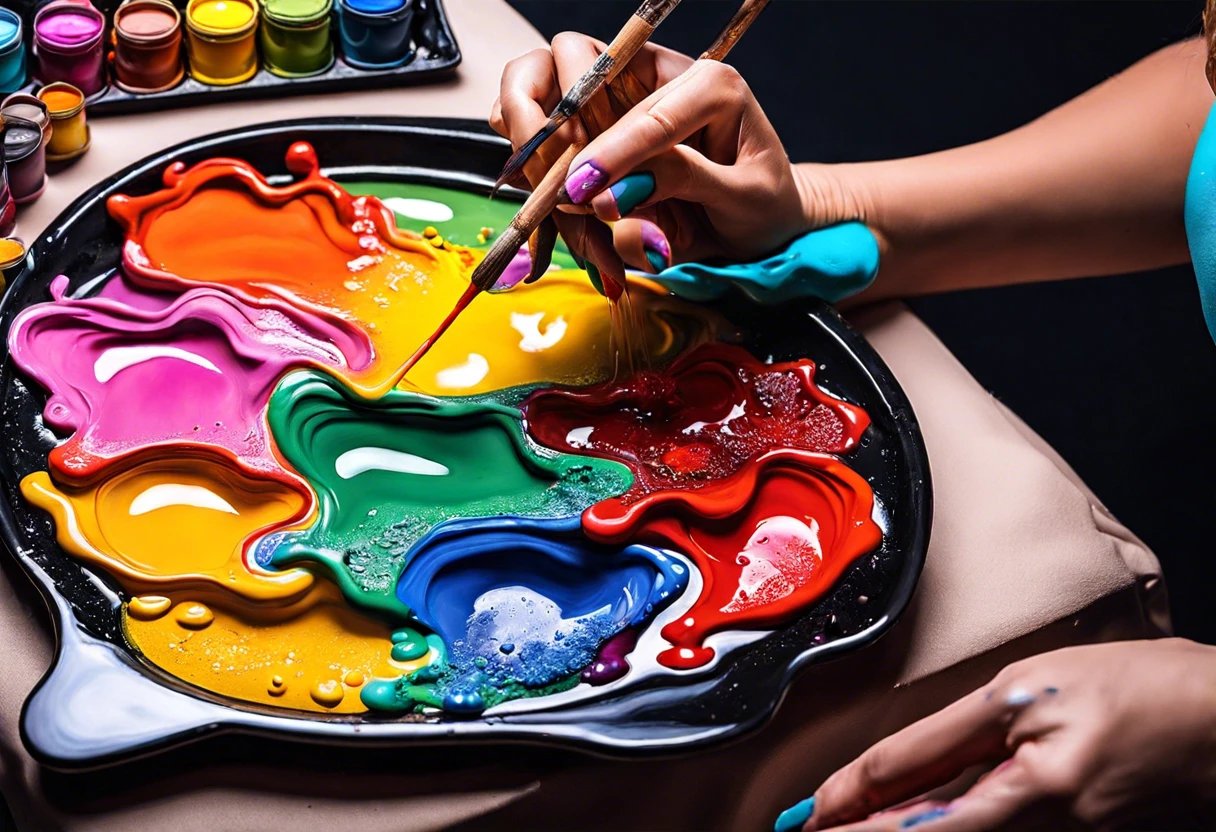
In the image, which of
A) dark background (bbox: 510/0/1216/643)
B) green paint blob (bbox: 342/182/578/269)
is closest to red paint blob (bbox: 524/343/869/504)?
green paint blob (bbox: 342/182/578/269)

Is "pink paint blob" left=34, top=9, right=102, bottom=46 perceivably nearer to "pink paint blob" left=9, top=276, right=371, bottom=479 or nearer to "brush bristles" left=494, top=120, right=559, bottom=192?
"pink paint blob" left=9, top=276, right=371, bottom=479

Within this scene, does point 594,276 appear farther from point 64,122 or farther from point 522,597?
point 64,122

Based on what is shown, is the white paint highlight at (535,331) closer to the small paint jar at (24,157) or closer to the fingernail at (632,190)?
the fingernail at (632,190)

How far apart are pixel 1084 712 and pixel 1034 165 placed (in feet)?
2.88

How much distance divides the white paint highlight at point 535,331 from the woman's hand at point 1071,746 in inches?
25.2

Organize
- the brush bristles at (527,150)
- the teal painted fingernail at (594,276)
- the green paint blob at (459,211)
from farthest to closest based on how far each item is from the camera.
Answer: the green paint blob at (459,211), the teal painted fingernail at (594,276), the brush bristles at (527,150)

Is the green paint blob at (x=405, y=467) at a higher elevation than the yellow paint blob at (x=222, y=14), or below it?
below

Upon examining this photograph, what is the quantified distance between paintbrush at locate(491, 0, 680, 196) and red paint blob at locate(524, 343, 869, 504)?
0.27 meters

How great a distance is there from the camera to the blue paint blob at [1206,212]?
1.23 metres

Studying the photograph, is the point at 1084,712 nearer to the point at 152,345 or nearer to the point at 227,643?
the point at 227,643

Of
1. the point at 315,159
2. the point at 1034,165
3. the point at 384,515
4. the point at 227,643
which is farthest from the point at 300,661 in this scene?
the point at 1034,165

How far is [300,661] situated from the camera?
1129mm

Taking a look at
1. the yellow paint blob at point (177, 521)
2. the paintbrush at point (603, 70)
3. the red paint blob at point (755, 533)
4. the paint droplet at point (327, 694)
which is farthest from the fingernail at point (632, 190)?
the paint droplet at point (327, 694)

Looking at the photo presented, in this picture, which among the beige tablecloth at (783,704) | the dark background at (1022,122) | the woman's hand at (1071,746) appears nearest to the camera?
the woman's hand at (1071,746)
